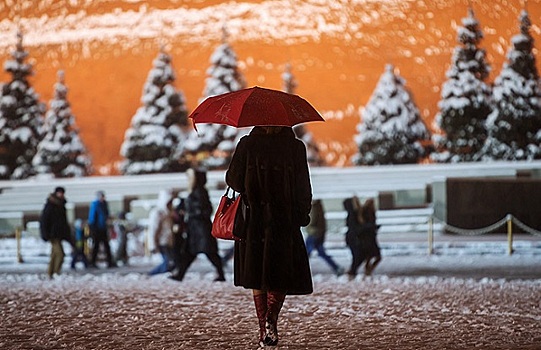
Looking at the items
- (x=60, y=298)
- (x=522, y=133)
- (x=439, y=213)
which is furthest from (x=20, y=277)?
(x=522, y=133)

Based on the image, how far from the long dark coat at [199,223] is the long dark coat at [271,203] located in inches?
245

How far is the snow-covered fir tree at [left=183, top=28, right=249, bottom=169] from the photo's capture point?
28969mm

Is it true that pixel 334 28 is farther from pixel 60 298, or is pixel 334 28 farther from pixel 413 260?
pixel 60 298

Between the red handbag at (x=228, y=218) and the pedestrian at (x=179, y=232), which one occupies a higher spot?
the red handbag at (x=228, y=218)

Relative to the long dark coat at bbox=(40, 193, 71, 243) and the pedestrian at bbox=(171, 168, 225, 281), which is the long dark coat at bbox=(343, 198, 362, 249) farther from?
the long dark coat at bbox=(40, 193, 71, 243)

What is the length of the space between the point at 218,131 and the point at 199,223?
1651cm

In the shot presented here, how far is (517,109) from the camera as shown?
23.1 m

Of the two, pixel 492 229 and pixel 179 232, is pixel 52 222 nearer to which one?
pixel 179 232

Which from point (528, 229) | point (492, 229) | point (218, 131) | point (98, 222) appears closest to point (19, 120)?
point (218, 131)

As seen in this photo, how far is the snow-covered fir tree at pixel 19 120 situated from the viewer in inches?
1178

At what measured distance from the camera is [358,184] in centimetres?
2444

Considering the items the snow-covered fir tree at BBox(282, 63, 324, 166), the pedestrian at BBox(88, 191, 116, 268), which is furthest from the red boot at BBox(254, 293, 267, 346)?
the snow-covered fir tree at BBox(282, 63, 324, 166)

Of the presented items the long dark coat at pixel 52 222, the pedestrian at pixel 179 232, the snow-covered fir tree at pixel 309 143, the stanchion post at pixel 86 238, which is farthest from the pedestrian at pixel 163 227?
the snow-covered fir tree at pixel 309 143

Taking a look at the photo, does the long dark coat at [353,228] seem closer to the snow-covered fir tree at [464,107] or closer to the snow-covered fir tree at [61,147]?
the snow-covered fir tree at [464,107]
